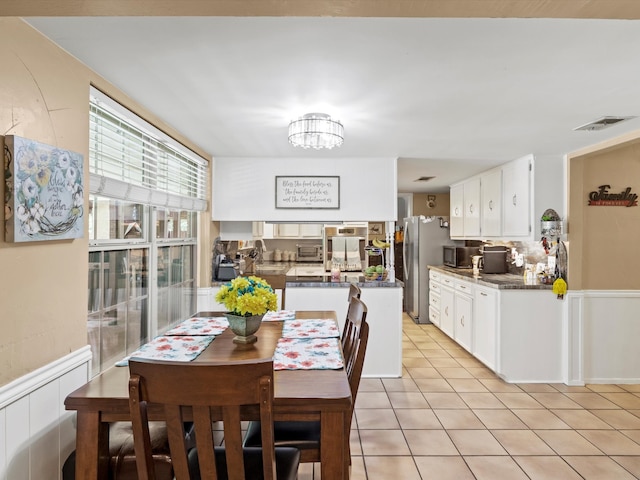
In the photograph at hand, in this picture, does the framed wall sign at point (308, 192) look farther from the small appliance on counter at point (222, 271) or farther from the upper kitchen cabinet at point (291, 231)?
the upper kitchen cabinet at point (291, 231)

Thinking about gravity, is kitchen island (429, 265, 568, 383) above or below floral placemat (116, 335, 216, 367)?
below

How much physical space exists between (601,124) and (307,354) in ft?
8.31

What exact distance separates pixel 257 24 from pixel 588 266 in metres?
3.72

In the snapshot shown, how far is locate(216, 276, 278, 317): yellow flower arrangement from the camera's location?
2.16 meters

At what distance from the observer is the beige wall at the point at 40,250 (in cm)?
146

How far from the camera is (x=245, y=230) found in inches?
175

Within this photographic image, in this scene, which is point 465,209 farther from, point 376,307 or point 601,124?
point 601,124

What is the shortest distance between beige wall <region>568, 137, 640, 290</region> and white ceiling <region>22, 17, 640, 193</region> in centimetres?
73

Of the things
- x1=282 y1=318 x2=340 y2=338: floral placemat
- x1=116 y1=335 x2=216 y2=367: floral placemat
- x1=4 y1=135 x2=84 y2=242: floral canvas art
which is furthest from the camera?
x1=282 y1=318 x2=340 y2=338: floral placemat

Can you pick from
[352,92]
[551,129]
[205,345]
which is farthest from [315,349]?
[551,129]

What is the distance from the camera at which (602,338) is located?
3877mm

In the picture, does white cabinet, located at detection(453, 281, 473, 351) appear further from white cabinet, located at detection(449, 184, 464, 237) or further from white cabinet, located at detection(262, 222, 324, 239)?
white cabinet, located at detection(262, 222, 324, 239)

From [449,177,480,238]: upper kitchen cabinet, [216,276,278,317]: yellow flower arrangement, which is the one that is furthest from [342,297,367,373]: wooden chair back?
[449,177,480,238]: upper kitchen cabinet

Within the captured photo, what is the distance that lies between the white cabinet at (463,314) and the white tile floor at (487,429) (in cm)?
60
